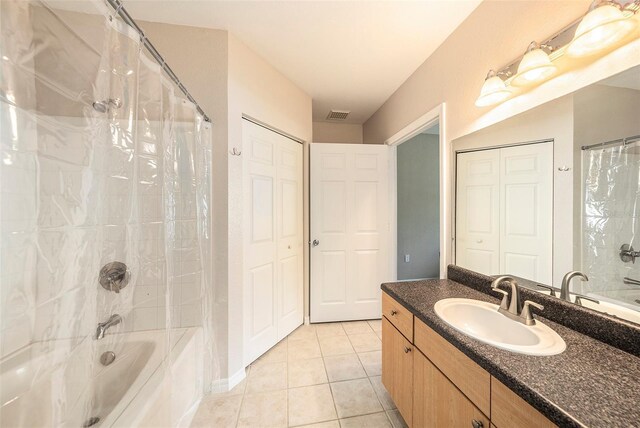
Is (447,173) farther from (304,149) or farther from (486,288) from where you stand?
(304,149)

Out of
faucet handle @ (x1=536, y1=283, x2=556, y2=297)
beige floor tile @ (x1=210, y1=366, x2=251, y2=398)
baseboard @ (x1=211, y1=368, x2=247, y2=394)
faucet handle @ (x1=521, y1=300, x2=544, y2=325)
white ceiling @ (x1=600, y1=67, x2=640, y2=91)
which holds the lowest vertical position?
beige floor tile @ (x1=210, y1=366, x2=251, y2=398)

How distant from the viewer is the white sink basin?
74 centimetres

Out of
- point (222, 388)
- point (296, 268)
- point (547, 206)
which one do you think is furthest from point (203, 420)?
point (547, 206)

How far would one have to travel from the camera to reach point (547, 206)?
3.38ft

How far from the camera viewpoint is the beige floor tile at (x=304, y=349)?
6.28 ft

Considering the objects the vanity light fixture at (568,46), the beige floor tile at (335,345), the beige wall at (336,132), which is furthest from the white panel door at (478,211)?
the beige wall at (336,132)

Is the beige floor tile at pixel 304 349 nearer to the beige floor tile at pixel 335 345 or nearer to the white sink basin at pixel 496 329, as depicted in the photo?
the beige floor tile at pixel 335 345

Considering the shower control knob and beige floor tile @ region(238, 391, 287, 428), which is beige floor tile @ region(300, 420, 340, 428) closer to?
beige floor tile @ region(238, 391, 287, 428)

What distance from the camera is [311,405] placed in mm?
1427

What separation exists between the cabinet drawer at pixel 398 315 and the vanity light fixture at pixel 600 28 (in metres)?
1.28

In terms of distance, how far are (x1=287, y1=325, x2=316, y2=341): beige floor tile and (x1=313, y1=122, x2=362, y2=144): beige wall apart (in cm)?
246

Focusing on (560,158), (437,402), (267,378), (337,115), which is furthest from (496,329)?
(337,115)

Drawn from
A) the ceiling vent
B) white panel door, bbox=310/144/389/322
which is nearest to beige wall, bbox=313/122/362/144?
the ceiling vent

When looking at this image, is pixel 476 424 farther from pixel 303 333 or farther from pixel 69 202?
pixel 303 333
